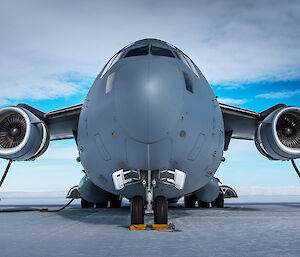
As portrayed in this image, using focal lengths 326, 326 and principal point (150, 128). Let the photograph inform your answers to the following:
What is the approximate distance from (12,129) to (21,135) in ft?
0.87

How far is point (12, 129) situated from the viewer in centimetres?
834

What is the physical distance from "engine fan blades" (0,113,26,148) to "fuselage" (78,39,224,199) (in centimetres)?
324

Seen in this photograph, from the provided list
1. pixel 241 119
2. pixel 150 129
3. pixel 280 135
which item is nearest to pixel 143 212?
pixel 150 129

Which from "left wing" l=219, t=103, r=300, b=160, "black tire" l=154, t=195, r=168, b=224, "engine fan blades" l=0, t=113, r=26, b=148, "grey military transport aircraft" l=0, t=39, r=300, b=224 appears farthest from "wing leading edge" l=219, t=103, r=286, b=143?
"engine fan blades" l=0, t=113, r=26, b=148

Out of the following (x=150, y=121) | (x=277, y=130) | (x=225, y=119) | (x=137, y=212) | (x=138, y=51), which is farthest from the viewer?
(x=225, y=119)

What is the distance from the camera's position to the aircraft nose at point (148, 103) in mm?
4562

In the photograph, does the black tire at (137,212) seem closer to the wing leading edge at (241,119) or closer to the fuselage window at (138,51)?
the fuselage window at (138,51)

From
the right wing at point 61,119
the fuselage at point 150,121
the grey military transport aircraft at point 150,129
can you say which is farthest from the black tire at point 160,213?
the right wing at point 61,119

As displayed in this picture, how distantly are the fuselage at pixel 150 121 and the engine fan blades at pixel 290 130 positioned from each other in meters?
3.56

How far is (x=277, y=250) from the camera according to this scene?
2.89m

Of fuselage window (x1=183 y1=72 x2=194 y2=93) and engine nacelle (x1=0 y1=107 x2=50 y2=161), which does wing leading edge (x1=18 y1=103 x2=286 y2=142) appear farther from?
fuselage window (x1=183 y1=72 x2=194 y2=93)

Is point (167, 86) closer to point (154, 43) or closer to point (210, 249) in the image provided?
point (154, 43)

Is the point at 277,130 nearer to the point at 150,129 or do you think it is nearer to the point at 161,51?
the point at 161,51

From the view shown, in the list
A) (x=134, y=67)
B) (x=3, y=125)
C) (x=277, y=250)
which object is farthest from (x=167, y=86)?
(x=3, y=125)
